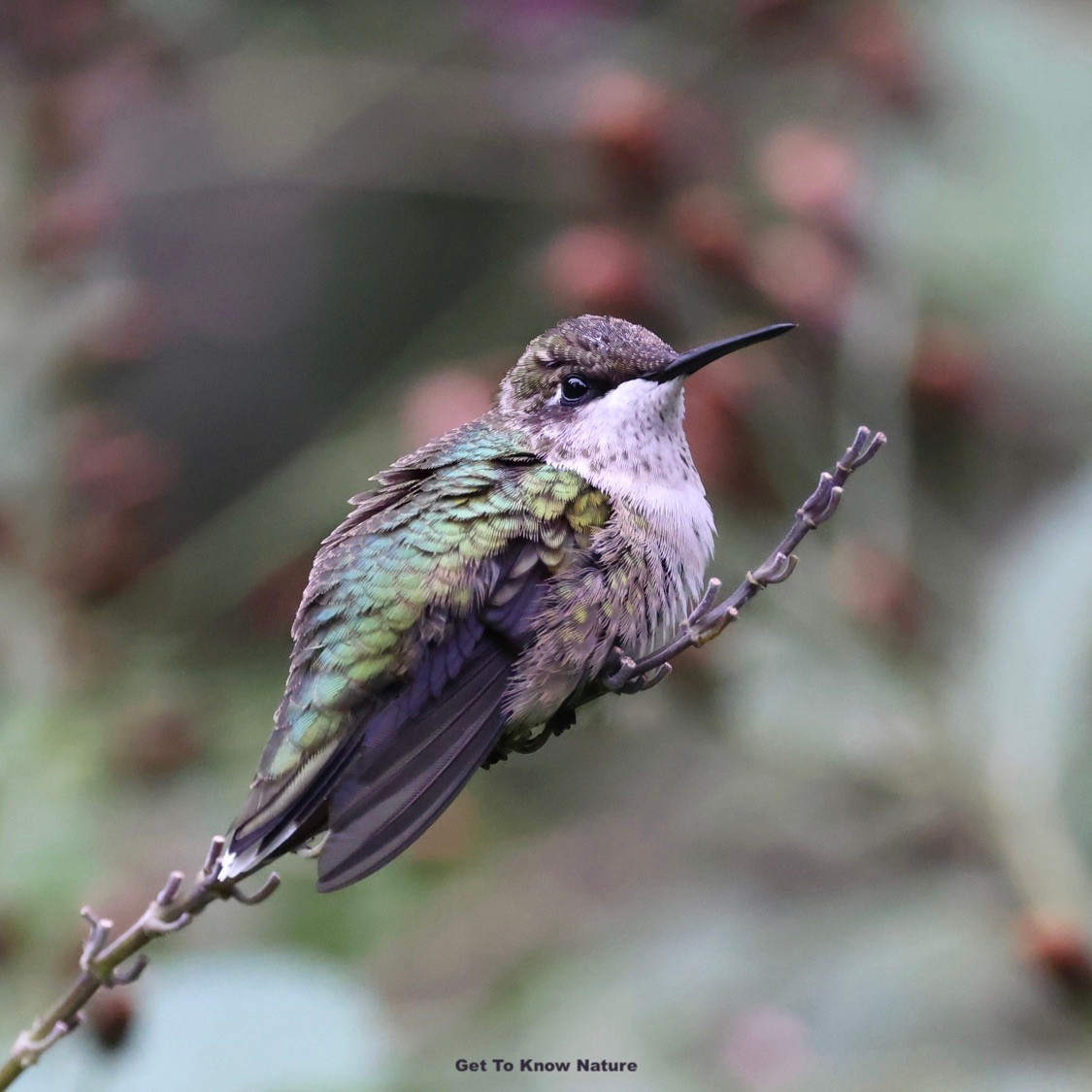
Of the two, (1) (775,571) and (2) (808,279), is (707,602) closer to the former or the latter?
(1) (775,571)

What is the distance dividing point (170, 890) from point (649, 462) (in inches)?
40.4

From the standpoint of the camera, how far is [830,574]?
2.70 m

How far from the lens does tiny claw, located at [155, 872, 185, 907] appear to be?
1.17m

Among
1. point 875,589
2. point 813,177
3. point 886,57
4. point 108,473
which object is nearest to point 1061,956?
point 875,589

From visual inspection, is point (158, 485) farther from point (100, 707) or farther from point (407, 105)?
point (407, 105)

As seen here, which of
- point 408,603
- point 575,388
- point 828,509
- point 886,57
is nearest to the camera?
point 828,509

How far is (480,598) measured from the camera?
1.72 m

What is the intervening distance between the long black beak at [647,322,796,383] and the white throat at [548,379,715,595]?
6 centimetres

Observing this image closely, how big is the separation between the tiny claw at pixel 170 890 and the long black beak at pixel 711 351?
784mm

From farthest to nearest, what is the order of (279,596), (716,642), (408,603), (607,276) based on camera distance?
(279,596)
(607,276)
(716,642)
(408,603)

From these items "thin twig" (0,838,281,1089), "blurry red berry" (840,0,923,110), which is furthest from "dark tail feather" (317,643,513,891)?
"blurry red berry" (840,0,923,110)

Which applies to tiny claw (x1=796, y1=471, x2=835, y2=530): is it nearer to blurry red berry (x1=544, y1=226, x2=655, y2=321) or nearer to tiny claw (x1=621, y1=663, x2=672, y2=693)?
tiny claw (x1=621, y1=663, x2=672, y2=693)

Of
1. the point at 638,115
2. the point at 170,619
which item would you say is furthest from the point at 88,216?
the point at 638,115

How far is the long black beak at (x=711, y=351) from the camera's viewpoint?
1.56 meters
